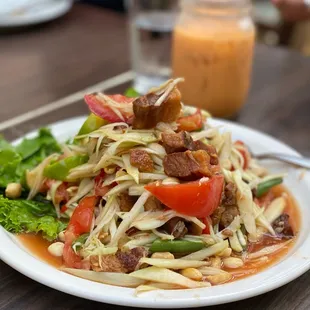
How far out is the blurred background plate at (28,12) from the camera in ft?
11.8

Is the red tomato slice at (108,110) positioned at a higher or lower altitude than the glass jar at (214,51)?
higher

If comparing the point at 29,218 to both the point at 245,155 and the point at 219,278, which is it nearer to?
the point at 219,278

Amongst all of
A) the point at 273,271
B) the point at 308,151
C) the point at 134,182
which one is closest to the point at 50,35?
the point at 308,151

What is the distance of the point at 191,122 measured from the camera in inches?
70.5

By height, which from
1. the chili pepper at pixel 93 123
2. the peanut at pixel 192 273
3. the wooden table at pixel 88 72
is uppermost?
the chili pepper at pixel 93 123

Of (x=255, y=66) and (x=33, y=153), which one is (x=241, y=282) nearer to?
(x=33, y=153)

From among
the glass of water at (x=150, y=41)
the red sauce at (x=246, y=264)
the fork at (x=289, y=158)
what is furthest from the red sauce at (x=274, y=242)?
the glass of water at (x=150, y=41)

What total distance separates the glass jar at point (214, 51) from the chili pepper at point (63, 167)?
96cm

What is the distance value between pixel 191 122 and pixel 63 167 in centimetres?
44

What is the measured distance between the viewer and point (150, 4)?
Answer: 300 centimetres

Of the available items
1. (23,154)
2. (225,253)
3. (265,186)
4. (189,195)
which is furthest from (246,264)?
(23,154)

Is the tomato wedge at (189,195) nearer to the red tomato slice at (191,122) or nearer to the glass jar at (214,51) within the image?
the red tomato slice at (191,122)

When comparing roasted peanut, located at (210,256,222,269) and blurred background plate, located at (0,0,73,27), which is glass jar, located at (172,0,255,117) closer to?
roasted peanut, located at (210,256,222,269)

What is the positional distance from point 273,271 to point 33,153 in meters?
1.00
